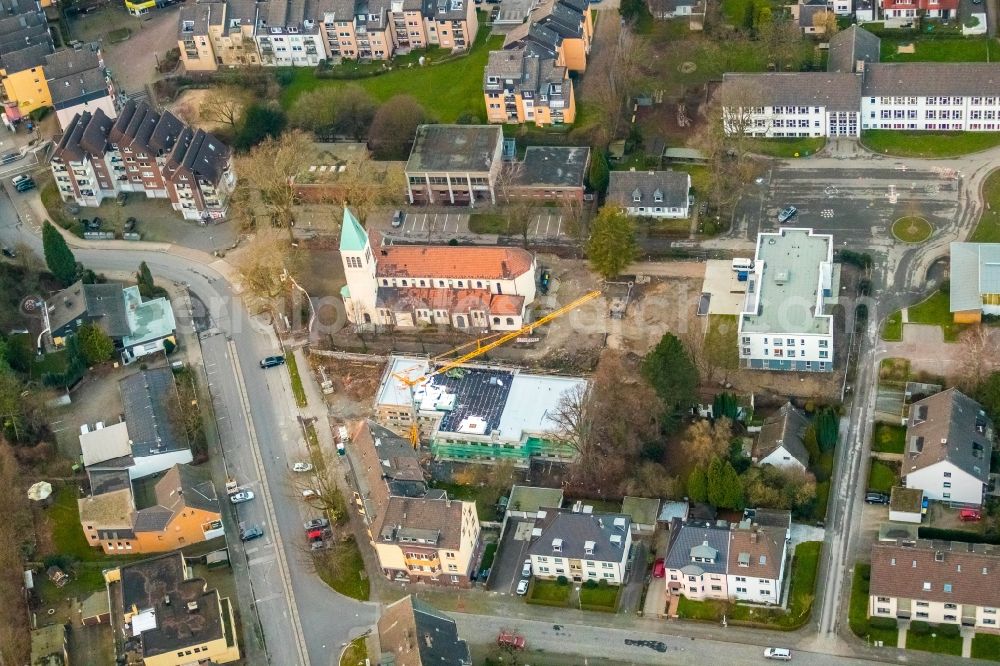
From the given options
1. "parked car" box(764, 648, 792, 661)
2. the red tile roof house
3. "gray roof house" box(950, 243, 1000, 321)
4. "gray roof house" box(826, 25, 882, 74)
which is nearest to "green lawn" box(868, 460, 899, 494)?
"parked car" box(764, 648, 792, 661)

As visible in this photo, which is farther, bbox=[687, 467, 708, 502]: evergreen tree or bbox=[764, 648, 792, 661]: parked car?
bbox=[687, 467, 708, 502]: evergreen tree

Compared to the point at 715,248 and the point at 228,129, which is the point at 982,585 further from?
the point at 228,129

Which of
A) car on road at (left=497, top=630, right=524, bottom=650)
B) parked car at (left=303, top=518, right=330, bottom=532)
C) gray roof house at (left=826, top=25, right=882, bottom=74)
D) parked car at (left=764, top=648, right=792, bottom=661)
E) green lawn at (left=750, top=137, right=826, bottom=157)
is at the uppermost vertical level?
gray roof house at (left=826, top=25, right=882, bottom=74)

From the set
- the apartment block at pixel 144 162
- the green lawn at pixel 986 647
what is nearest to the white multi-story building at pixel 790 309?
the green lawn at pixel 986 647

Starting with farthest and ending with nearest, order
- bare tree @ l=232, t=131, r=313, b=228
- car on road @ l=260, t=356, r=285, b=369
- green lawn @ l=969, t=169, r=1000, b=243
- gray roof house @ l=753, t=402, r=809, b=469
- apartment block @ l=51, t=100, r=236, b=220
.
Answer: apartment block @ l=51, t=100, r=236, b=220
bare tree @ l=232, t=131, r=313, b=228
green lawn @ l=969, t=169, r=1000, b=243
car on road @ l=260, t=356, r=285, b=369
gray roof house @ l=753, t=402, r=809, b=469

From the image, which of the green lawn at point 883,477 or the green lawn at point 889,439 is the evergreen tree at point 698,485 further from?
the green lawn at point 889,439

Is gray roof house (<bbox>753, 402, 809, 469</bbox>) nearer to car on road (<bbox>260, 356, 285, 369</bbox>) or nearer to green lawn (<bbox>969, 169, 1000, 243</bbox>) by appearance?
green lawn (<bbox>969, 169, 1000, 243</bbox>)

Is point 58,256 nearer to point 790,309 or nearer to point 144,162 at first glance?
point 144,162
